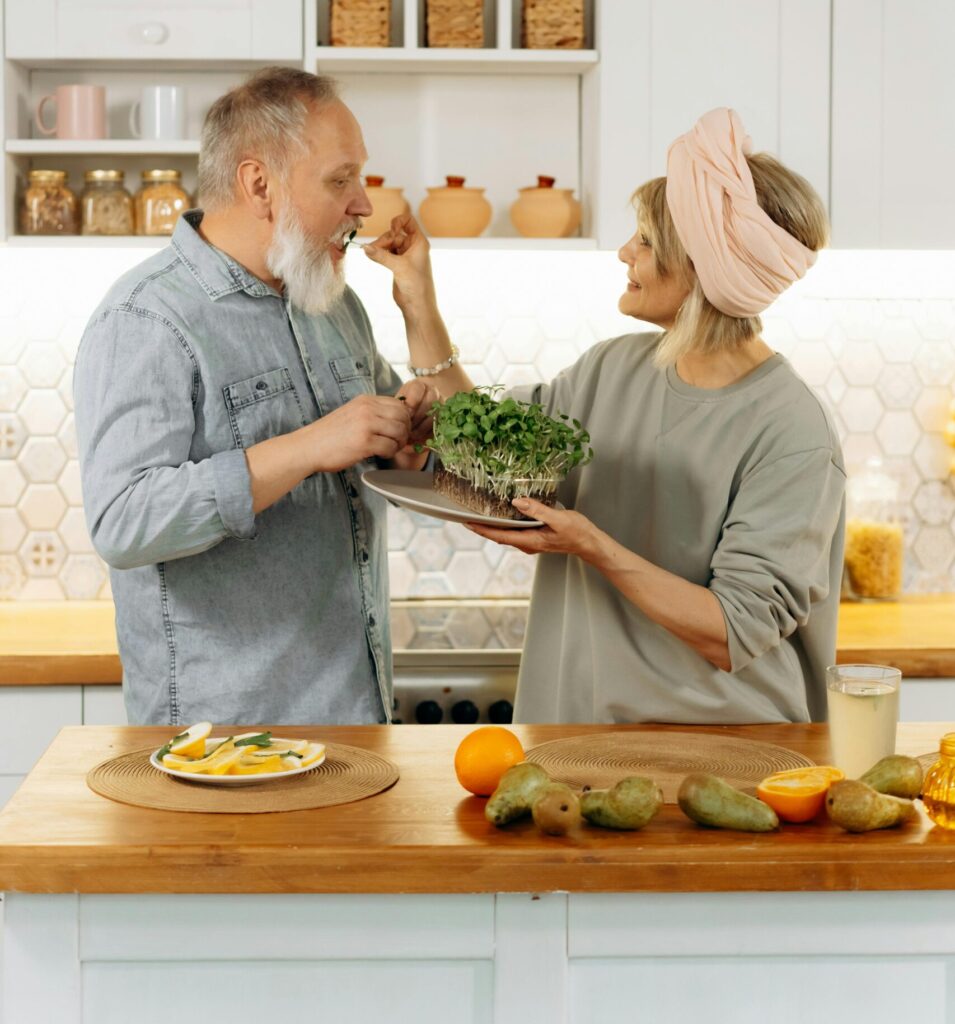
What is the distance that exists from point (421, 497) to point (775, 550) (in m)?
0.51

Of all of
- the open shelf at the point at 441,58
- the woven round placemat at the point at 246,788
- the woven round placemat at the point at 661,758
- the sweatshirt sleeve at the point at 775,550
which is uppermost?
the open shelf at the point at 441,58

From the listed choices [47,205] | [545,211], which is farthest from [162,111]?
[545,211]

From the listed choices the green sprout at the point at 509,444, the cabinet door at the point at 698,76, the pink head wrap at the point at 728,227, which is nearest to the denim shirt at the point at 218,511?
the green sprout at the point at 509,444

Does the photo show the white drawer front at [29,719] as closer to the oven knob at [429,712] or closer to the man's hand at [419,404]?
the oven knob at [429,712]

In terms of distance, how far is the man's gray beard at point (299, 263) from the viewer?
6.68 feet

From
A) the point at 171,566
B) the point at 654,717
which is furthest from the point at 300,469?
the point at 654,717

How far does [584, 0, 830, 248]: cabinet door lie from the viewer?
2.79m

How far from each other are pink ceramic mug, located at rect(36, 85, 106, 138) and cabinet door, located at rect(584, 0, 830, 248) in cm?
106

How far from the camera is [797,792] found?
4.59ft

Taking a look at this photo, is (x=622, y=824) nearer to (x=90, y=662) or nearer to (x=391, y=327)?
(x=90, y=662)

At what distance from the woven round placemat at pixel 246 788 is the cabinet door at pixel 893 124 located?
70.7 inches

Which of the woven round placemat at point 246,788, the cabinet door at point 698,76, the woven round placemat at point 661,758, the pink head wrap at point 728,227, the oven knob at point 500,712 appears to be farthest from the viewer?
the cabinet door at point 698,76

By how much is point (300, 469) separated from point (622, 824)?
0.72 m

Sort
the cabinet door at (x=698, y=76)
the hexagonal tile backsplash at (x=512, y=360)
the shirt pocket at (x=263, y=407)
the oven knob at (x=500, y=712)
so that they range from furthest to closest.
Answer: the hexagonal tile backsplash at (x=512, y=360) < the cabinet door at (x=698, y=76) < the oven knob at (x=500, y=712) < the shirt pocket at (x=263, y=407)
